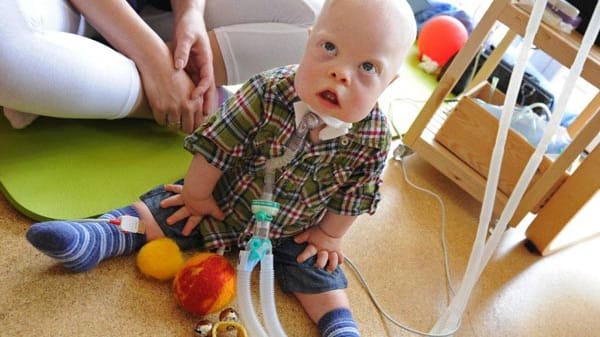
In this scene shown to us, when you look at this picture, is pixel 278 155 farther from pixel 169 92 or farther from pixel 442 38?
pixel 442 38

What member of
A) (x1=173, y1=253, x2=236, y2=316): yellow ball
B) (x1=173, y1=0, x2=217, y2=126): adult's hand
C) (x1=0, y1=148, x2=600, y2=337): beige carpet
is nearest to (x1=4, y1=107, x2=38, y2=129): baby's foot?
(x1=0, y1=148, x2=600, y2=337): beige carpet

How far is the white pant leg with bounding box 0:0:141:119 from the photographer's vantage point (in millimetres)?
688

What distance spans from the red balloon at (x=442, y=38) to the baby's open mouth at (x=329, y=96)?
93 centimetres

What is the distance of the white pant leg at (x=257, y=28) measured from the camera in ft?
3.14

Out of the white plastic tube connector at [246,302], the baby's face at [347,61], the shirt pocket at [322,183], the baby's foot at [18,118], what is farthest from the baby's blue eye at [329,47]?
the baby's foot at [18,118]

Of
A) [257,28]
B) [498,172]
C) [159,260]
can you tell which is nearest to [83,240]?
[159,260]

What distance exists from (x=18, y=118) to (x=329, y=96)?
1.81ft

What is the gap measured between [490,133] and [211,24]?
0.61 meters

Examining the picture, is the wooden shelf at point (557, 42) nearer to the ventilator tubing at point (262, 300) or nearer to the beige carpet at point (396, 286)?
the beige carpet at point (396, 286)

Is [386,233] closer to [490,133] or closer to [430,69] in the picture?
[490,133]

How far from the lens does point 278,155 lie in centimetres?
71

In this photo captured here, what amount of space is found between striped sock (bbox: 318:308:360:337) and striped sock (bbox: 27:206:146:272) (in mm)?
301

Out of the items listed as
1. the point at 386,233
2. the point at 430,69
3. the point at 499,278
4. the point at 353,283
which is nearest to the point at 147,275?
the point at 353,283

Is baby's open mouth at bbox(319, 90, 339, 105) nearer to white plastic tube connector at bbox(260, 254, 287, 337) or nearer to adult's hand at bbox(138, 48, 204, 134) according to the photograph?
white plastic tube connector at bbox(260, 254, 287, 337)
